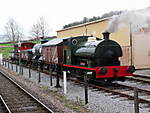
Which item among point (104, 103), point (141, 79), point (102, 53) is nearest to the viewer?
point (104, 103)

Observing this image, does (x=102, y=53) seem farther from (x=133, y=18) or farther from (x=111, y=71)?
(x=133, y=18)

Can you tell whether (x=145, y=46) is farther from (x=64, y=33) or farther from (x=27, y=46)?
(x=27, y=46)

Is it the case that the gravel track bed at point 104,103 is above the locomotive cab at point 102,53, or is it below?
below

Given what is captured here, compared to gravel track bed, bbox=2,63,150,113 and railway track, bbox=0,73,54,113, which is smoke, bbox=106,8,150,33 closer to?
gravel track bed, bbox=2,63,150,113

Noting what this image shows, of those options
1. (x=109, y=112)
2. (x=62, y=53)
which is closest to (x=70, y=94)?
(x=109, y=112)

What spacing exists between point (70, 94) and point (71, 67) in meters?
3.48

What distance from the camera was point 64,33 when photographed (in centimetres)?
2867

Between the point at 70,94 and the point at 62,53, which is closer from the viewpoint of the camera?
the point at 70,94

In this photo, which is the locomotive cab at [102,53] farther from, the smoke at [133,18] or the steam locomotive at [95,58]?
the smoke at [133,18]

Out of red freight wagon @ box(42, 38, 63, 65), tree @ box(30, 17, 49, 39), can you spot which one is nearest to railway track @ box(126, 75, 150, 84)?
red freight wagon @ box(42, 38, 63, 65)

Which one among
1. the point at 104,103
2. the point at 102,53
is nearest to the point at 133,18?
the point at 102,53

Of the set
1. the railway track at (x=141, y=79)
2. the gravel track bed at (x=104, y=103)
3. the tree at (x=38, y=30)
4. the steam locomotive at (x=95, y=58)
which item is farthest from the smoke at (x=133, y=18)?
the tree at (x=38, y=30)

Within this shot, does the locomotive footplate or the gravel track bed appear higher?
the locomotive footplate

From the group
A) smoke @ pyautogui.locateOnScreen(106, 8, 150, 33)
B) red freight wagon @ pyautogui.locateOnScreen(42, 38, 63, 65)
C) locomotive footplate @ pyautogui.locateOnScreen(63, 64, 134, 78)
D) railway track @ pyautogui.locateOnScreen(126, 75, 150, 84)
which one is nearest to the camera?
locomotive footplate @ pyautogui.locateOnScreen(63, 64, 134, 78)
